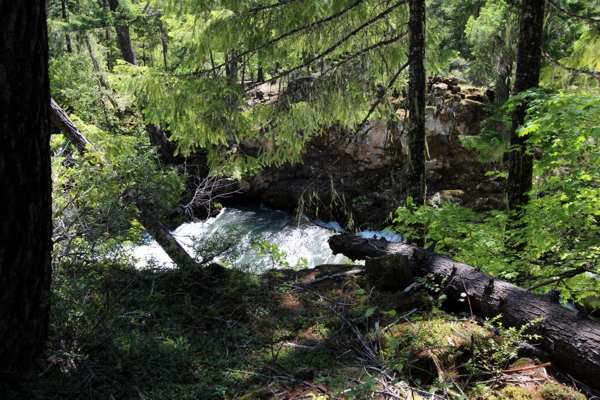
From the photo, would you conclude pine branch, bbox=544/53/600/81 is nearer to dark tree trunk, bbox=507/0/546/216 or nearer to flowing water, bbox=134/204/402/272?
dark tree trunk, bbox=507/0/546/216

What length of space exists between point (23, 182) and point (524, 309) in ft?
12.4

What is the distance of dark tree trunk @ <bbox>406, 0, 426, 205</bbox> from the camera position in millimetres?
5035

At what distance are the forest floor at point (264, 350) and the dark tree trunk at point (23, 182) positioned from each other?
241 mm

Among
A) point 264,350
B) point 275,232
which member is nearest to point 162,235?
point 264,350

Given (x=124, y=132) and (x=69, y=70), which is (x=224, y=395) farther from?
Answer: (x=69, y=70)

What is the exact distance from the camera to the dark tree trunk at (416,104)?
5.04m

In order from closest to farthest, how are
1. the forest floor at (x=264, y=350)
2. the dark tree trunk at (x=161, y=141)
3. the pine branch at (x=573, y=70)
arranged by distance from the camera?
the forest floor at (x=264, y=350) < the pine branch at (x=573, y=70) < the dark tree trunk at (x=161, y=141)

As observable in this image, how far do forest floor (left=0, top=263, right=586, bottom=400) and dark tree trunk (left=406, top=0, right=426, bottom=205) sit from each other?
2.21 metres

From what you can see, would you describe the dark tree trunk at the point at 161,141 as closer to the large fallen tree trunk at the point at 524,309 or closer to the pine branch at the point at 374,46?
the pine branch at the point at 374,46

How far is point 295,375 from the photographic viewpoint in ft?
8.73

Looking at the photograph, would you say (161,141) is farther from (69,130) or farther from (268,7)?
(268,7)

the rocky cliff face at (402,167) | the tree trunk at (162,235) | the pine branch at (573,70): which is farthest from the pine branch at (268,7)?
the rocky cliff face at (402,167)

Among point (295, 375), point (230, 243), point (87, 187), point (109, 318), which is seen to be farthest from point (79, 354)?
point (87, 187)

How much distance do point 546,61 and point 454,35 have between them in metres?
12.9
